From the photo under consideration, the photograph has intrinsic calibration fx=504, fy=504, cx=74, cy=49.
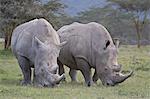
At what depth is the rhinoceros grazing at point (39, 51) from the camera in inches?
512

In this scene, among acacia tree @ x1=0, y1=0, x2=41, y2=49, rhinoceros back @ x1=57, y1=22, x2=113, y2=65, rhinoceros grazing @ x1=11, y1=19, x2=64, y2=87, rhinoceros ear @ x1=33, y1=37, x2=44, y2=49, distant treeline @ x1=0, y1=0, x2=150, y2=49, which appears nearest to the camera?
rhinoceros grazing @ x1=11, y1=19, x2=64, y2=87

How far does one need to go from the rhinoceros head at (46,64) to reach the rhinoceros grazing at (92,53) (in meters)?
1.38

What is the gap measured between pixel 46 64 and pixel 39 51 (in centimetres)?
55

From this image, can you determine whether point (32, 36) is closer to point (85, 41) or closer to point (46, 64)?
point (46, 64)

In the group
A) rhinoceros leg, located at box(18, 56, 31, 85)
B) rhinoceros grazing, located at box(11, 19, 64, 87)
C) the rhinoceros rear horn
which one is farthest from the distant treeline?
the rhinoceros rear horn

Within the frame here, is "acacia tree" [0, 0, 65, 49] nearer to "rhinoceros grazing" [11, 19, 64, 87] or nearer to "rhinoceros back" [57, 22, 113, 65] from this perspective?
"rhinoceros back" [57, 22, 113, 65]

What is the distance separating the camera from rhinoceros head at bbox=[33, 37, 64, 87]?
12883 mm

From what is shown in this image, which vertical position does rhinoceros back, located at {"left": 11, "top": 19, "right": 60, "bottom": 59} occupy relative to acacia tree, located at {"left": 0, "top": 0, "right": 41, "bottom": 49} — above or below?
above

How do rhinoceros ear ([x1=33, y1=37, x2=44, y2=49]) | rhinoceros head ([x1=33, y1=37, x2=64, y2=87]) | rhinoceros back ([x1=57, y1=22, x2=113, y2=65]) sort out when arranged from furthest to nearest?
rhinoceros back ([x1=57, y1=22, x2=113, y2=65]) → rhinoceros ear ([x1=33, y1=37, x2=44, y2=49]) → rhinoceros head ([x1=33, y1=37, x2=64, y2=87])

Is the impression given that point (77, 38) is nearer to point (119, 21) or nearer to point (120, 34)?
point (119, 21)

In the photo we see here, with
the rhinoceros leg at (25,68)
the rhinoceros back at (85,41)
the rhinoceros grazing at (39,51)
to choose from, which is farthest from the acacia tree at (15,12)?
the rhinoceros leg at (25,68)

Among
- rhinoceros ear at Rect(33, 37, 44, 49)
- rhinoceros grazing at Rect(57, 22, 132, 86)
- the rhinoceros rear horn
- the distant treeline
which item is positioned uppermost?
rhinoceros ear at Rect(33, 37, 44, 49)

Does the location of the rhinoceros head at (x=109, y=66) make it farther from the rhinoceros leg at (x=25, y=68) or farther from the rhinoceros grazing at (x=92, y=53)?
the rhinoceros leg at (x=25, y=68)

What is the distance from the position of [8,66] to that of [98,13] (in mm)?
43744
